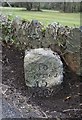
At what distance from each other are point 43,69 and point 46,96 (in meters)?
0.32

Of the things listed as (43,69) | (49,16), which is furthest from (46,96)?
(49,16)

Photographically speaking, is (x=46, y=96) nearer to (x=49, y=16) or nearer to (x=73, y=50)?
(x=73, y=50)

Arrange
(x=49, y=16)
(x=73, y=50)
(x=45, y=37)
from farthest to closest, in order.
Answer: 1. (x=49, y=16)
2. (x=45, y=37)
3. (x=73, y=50)

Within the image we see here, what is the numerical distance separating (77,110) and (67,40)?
1.07 metres

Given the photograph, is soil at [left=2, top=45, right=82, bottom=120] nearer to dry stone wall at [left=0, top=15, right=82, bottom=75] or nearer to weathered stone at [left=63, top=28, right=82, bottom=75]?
weathered stone at [left=63, top=28, right=82, bottom=75]

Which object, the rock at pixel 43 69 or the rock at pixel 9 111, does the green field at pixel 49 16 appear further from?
the rock at pixel 9 111

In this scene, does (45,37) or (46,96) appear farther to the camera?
(45,37)

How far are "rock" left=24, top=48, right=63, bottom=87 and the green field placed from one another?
716mm

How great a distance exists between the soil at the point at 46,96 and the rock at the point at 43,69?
0.36 feet

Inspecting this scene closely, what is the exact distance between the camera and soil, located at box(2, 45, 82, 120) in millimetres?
3262

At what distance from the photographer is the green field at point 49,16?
4414mm

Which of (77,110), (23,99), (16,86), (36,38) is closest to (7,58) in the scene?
(36,38)

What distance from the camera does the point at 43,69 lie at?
3.79 metres

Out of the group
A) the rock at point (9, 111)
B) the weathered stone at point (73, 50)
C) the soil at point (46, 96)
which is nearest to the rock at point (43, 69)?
the soil at point (46, 96)
